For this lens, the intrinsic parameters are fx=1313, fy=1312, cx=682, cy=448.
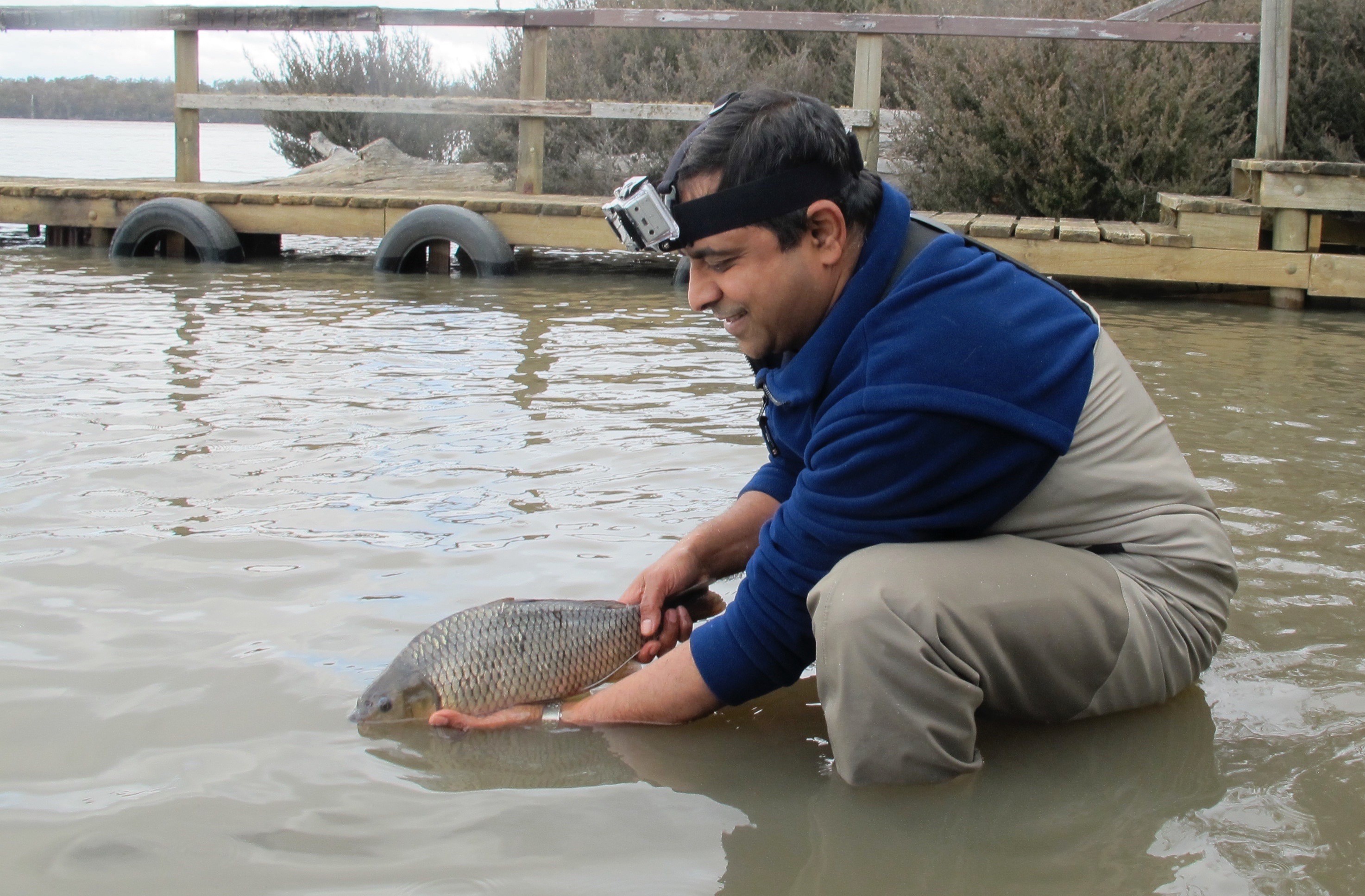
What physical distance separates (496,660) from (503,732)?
0.16m

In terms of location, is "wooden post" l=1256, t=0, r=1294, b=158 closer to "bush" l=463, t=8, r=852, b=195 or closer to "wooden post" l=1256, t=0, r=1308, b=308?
"wooden post" l=1256, t=0, r=1308, b=308

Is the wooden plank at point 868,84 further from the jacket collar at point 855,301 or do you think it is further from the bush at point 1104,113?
the jacket collar at point 855,301

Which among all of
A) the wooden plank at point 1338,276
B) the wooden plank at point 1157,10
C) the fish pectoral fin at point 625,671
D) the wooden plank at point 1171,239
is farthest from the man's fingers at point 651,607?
the wooden plank at point 1157,10

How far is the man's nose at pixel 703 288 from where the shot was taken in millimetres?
2715

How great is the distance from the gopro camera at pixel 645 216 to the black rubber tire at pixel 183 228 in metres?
10.1

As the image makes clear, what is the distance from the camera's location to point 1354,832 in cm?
240

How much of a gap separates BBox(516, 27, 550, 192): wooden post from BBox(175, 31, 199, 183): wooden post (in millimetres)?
3459

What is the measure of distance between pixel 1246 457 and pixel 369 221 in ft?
28.7

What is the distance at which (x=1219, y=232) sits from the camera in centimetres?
967

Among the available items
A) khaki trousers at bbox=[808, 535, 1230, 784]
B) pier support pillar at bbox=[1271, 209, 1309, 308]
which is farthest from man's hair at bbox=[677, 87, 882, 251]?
pier support pillar at bbox=[1271, 209, 1309, 308]

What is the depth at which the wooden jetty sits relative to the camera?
967 cm

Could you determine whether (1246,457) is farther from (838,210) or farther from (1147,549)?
(838,210)

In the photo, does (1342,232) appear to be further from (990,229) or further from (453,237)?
(453,237)

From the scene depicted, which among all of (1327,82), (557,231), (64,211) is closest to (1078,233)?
(1327,82)
